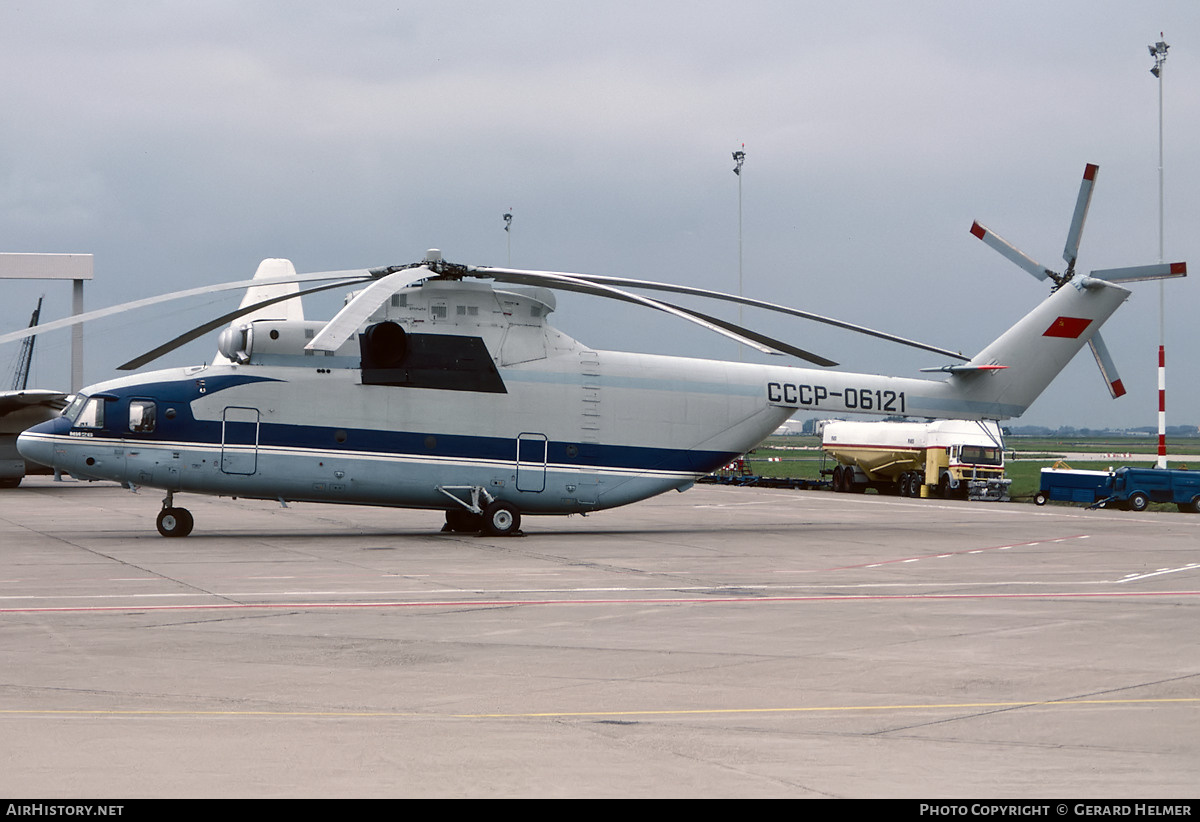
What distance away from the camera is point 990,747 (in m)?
7.10

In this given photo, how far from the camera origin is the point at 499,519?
23656mm

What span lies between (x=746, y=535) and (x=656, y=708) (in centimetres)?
1706

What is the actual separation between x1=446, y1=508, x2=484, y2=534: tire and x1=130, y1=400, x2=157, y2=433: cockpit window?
591cm

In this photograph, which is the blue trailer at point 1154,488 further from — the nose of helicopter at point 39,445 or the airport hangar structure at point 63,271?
the airport hangar structure at point 63,271

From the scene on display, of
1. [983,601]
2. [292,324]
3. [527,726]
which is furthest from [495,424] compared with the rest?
[527,726]

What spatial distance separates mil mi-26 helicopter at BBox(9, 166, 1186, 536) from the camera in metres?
22.5

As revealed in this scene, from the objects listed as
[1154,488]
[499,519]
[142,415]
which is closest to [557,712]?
[499,519]

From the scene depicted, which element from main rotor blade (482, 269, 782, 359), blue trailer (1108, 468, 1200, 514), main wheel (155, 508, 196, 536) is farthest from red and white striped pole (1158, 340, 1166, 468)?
main wheel (155, 508, 196, 536)

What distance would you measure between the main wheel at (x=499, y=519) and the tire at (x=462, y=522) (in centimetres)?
90

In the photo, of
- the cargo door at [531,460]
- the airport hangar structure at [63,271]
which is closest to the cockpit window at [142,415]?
the cargo door at [531,460]

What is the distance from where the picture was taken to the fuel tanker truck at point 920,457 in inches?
1683

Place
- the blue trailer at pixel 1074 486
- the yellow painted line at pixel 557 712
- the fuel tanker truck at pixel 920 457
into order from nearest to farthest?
the yellow painted line at pixel 557 712
the blue trailer at pixel 1074 486
the fuel tanker truck at pixel 920 457

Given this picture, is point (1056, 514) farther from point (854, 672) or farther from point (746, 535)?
point (854, 672)

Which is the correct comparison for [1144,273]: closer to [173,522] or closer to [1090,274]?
[1090,274]
